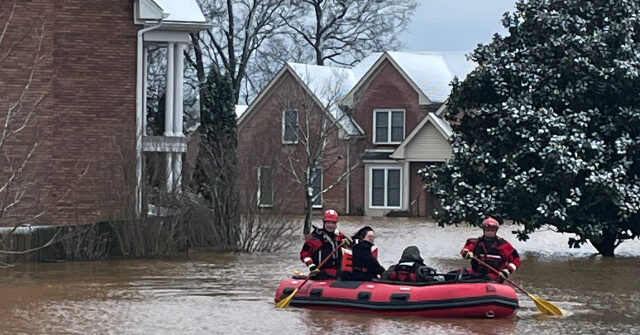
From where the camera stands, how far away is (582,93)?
31.5m

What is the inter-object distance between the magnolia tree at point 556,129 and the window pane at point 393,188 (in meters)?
22.7

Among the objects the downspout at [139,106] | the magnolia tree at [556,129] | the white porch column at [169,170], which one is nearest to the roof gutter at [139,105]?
the downspout at [139,106]

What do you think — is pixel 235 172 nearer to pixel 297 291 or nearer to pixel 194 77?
pixel 297 291

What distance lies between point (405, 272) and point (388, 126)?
37.2 metres

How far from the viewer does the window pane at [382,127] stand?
56.9 m

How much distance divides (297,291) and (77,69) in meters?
12.2

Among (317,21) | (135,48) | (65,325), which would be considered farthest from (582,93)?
(317,21)

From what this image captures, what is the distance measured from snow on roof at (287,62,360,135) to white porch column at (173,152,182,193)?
64.4 ft

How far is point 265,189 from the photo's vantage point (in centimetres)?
3453

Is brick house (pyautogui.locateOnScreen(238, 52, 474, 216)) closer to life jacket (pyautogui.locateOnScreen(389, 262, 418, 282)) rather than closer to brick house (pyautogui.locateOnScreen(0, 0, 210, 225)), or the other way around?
brick house (pyautogui.locateOnScreen(0, 0, 210, 225))

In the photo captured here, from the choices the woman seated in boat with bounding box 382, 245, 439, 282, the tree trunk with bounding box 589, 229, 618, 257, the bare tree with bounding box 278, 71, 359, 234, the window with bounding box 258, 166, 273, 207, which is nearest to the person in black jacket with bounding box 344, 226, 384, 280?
the woman seated in boat with bounding box 382, 245, 439, 282

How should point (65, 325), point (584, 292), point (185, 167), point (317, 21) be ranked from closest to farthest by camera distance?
point (65, 325)
point (584, 292)
point (185, 167)
point (317, 21)

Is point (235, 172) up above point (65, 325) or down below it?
above

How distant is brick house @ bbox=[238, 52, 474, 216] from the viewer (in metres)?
54.5
